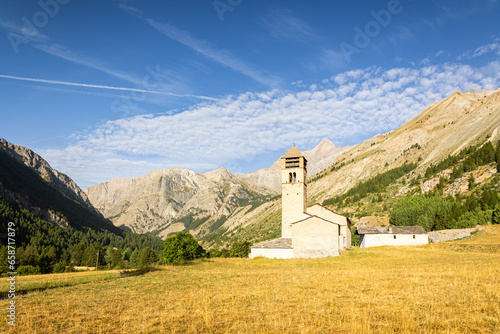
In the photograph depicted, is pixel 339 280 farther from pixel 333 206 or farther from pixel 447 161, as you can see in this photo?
pixel 333 206

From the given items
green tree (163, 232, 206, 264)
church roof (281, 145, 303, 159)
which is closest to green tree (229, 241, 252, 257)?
green tree (163, 232, 206, 264)

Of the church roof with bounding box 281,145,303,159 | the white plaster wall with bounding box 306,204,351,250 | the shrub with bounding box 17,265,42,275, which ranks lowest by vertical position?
the shrub with bounding box 17,265,42,275

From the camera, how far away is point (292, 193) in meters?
60.9

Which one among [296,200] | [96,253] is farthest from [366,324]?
[96,253]

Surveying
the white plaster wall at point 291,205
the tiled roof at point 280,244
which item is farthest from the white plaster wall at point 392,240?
the tiled roof at point 280,244

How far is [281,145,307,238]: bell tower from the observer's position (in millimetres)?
59969

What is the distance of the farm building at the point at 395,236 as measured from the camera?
69.1m

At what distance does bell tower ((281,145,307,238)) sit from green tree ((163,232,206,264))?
31451 millimetres

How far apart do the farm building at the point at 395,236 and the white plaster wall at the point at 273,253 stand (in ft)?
102

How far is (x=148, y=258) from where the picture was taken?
122 m

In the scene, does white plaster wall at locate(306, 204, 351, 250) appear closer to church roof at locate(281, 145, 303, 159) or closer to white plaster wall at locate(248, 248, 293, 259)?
church roof at locate(281, 145, 303, 159)

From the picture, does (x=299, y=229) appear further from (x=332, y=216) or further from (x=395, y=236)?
(x=395, y=236)

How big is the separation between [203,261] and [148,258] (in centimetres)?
8264

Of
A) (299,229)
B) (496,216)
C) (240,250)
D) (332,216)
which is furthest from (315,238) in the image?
(240,250)
